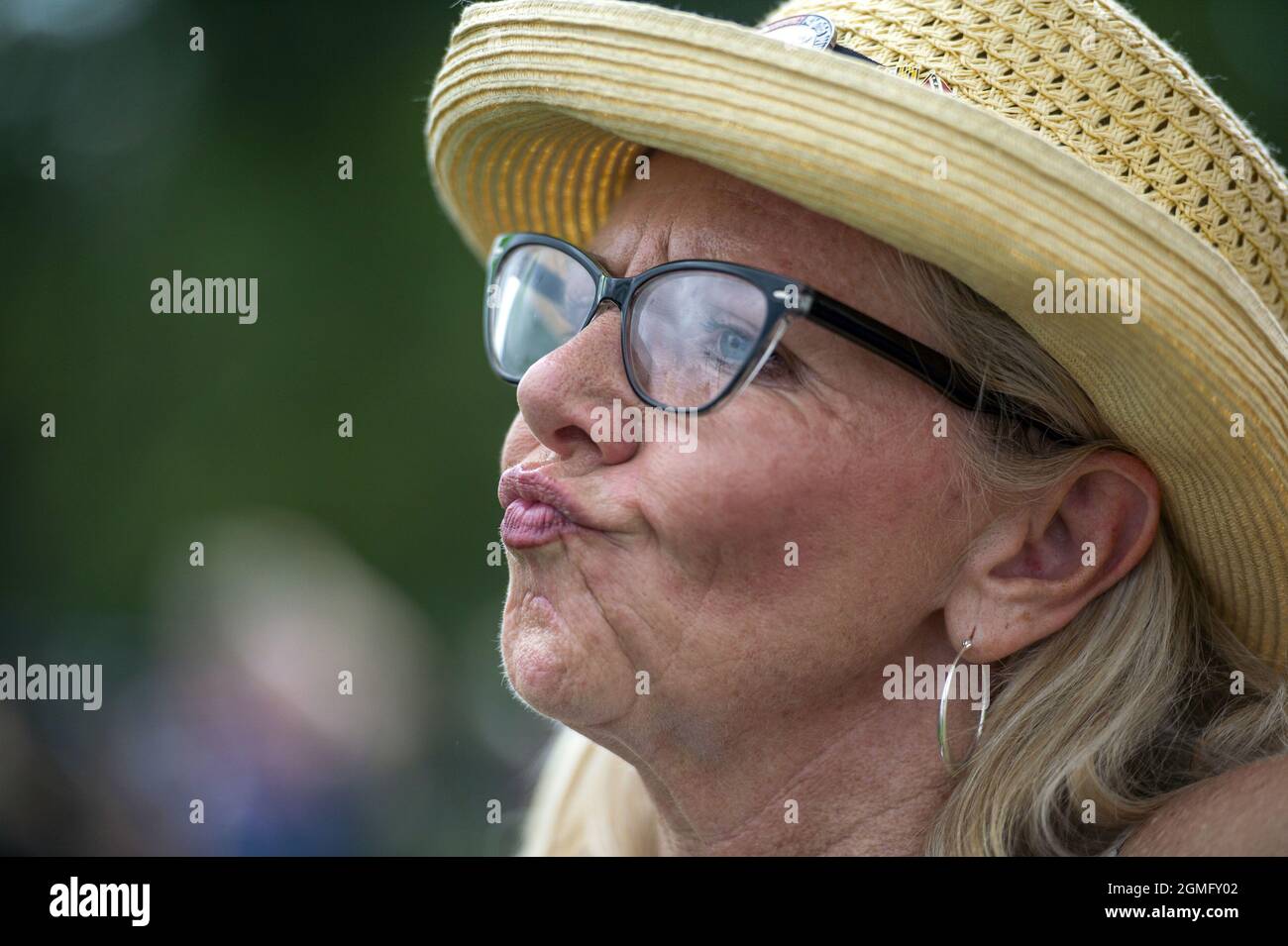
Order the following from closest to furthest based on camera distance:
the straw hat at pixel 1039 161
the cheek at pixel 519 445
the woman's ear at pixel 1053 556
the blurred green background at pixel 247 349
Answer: the straw hat at pixel 1039 161 → the woman's ear at pixel 1053 556 → the cheek at pixel 519 445 → the blurred green background at pixel 247 349

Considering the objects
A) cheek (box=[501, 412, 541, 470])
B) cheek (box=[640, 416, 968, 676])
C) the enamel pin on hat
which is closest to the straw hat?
the enamel pin on hat

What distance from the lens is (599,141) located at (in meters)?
2.21

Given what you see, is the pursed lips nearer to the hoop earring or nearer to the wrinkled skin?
the wrinkled skin

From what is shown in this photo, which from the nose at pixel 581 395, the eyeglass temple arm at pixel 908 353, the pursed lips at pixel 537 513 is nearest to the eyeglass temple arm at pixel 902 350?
the eyeglass temple arm at pixel 908 353

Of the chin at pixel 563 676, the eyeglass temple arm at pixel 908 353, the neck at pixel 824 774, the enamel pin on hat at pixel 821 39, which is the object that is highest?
the enamel pin on hat at pixel 821 39

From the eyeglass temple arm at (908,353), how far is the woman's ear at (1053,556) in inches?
6.1

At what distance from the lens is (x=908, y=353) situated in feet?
6.02

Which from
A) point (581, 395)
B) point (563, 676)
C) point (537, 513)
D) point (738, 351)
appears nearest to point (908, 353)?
point (738, 351)

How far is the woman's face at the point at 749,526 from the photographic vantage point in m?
1.78

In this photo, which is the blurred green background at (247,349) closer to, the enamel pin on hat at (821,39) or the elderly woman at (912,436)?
the elderly woman at (912,436)

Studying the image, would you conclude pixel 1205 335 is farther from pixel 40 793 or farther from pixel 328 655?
pixel 40 793

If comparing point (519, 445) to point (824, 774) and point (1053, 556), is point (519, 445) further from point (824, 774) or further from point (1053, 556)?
point (1053, 556)

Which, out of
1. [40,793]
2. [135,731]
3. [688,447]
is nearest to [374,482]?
[135,731]
